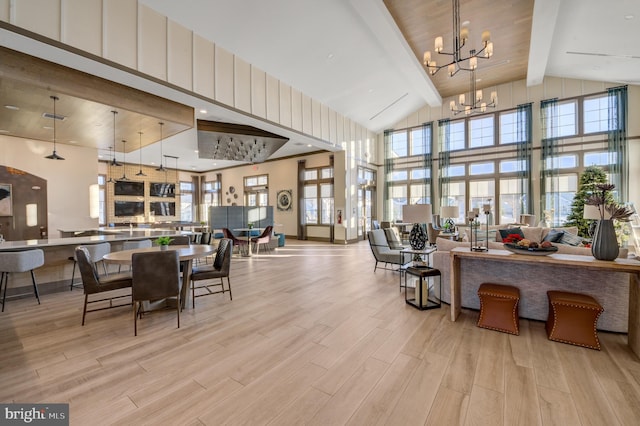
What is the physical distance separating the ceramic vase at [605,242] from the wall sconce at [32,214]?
10.0 m

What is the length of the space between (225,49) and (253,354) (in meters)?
5.54

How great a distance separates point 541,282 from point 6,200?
32.3 ft

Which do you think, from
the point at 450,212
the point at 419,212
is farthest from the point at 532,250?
the point at 450,212

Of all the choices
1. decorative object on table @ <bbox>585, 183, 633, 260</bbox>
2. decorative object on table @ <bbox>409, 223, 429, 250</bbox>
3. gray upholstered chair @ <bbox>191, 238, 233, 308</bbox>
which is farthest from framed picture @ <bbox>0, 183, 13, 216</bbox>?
decorative object on table @ <bbox>585, 183, 633, 260</bbox>

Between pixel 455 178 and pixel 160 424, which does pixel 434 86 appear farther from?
pixel 160 424

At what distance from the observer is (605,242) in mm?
2508

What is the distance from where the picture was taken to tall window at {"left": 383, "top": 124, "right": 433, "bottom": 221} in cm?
1077

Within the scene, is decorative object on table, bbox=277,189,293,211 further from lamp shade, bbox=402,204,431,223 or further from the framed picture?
lamp shade, bbox=402,204,431,223

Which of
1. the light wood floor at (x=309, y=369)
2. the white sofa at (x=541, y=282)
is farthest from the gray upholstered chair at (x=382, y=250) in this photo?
the light wood floor at (x=309, y=369)

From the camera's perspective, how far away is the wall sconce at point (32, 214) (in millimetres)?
6323

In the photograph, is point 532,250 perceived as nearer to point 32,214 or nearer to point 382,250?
point 382,250

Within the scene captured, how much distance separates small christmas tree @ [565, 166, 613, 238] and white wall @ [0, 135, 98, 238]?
13.4 metres

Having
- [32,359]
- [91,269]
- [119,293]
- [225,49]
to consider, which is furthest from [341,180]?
[32,359]

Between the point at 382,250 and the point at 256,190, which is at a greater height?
the point at 256,190
